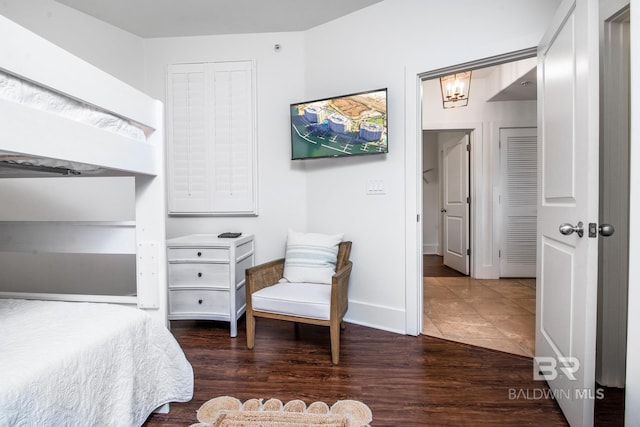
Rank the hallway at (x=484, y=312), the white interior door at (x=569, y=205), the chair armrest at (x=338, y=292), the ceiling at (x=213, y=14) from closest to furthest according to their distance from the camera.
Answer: the white interior door at (x=569, y=205)
the chair armrest at (x=338, y=292)
the hallway at (x=484, y=312)
the ceiling at (x=213, y=14)

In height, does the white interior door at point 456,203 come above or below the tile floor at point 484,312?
above

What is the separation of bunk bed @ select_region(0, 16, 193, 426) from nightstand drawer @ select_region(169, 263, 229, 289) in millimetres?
879

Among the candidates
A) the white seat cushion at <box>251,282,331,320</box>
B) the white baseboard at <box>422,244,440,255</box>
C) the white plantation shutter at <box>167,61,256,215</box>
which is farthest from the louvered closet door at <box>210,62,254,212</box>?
the white baseboard at <box>422,244,440,255</box>

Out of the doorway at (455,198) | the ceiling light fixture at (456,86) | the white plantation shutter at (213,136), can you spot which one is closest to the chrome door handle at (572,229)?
the white plantation shutter at (213,136)

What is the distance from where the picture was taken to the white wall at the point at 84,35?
85.9 inches

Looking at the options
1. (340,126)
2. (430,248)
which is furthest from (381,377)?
(430,248)

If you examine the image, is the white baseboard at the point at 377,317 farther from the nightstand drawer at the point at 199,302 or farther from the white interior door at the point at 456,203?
the white interior door at the point at 456,203

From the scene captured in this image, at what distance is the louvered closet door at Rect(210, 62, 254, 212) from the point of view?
107 inches

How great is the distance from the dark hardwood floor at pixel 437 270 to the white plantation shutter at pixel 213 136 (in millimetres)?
2459

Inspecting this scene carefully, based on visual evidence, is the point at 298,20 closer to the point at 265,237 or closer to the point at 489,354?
the point at 265,237

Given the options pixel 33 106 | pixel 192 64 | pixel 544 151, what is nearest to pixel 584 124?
pixel 544 151

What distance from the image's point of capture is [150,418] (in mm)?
1334

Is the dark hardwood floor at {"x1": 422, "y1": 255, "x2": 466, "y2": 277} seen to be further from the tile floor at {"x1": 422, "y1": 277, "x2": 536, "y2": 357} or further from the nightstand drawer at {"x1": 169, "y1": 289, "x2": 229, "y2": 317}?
the nightstand drawer at {"x1": 169, "y1": 289, "x2": 229, "y2": 317}

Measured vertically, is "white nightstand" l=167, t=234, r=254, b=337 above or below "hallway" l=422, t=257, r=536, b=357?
above
